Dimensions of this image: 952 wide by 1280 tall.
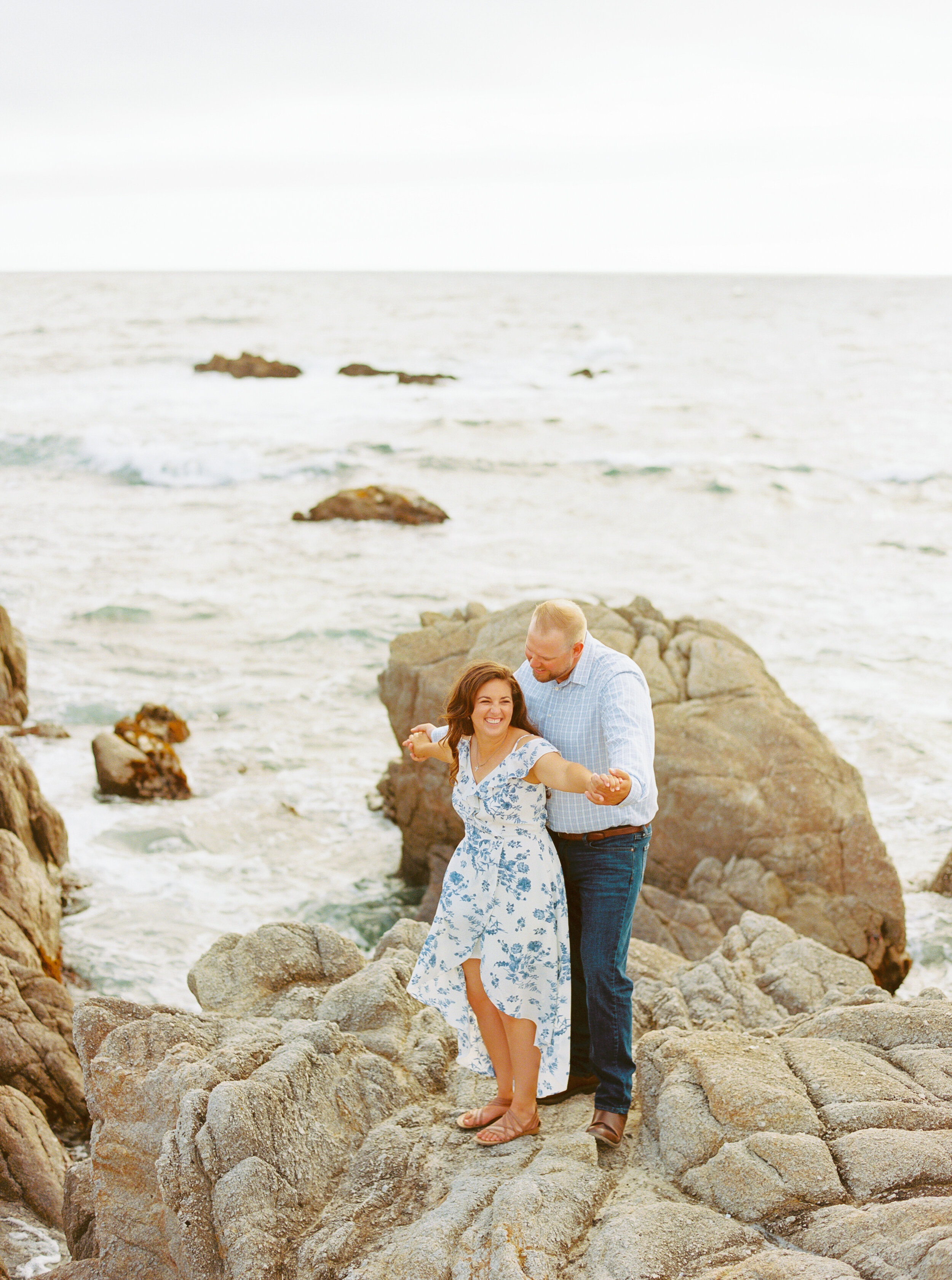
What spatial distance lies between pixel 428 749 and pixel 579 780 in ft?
2.54

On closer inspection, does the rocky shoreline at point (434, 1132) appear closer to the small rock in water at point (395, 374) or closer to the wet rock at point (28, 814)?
the wet rock at point (28, 814)

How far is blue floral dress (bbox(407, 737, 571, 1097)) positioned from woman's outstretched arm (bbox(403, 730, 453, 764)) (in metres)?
0.08

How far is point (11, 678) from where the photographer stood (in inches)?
507

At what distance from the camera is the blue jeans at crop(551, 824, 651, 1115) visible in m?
4.14

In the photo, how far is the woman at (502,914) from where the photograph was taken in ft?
13.1

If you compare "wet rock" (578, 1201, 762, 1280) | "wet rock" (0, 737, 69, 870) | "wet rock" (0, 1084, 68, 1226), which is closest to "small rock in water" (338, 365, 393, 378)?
"wet rock" (0, 737, 69, 870)

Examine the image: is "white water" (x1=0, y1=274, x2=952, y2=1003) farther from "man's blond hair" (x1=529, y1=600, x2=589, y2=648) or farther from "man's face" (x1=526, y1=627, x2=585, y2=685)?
"man's blond hair" (x1=529, y1=600, x2=589, y2=648)

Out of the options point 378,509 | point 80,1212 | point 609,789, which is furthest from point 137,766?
point 378,509

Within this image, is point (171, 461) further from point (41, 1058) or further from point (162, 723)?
point (41, 1058)

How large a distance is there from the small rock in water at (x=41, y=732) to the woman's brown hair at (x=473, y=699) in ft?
31.8

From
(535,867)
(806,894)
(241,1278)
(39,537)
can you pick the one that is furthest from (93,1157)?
(39,537)

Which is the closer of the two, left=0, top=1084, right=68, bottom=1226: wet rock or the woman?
the woman

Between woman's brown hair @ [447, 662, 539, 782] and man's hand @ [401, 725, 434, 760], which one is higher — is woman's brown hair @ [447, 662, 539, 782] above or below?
above

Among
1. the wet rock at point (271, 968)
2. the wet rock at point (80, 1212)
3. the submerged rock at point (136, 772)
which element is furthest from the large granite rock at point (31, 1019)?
the submerged rock at point (136, 772)
